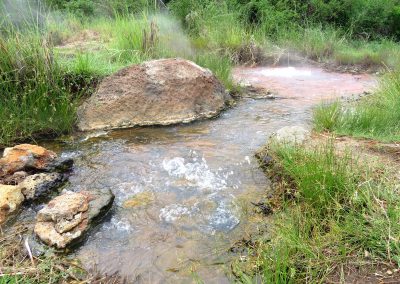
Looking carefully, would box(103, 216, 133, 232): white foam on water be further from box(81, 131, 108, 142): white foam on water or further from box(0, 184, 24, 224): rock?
box(81, 131, 108, 142): white foam on water

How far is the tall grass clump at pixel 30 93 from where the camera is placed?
3.93 metres

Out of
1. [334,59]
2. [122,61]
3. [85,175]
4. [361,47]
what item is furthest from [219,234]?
[361,47]

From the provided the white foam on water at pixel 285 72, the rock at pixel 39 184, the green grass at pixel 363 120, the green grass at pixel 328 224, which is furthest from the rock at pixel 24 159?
the white foam on water at pixel 285 72

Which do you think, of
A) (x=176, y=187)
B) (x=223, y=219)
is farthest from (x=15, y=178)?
(x=223, y=219)

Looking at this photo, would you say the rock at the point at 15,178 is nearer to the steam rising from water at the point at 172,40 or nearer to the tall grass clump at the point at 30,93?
the tall grass clump at the point at 30,93

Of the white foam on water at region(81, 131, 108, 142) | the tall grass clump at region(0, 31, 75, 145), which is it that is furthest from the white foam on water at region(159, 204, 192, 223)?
the tall grass clump at region(0, 31, 75, 145)

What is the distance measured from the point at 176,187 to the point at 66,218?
0.92 metres

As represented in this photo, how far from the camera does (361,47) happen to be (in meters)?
9.95

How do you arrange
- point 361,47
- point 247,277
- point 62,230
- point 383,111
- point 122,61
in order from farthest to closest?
point 361,47 → point 122,61 → point 383,111 → point 62,230 → point 247,277

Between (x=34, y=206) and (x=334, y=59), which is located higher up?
(x=34, y=206)

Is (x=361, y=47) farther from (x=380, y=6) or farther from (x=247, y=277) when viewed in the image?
(x=247, y=277)

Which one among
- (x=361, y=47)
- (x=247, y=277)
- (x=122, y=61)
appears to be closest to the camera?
(x=247, y=277)

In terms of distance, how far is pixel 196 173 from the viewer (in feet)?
10.9

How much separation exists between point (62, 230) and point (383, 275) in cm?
189
